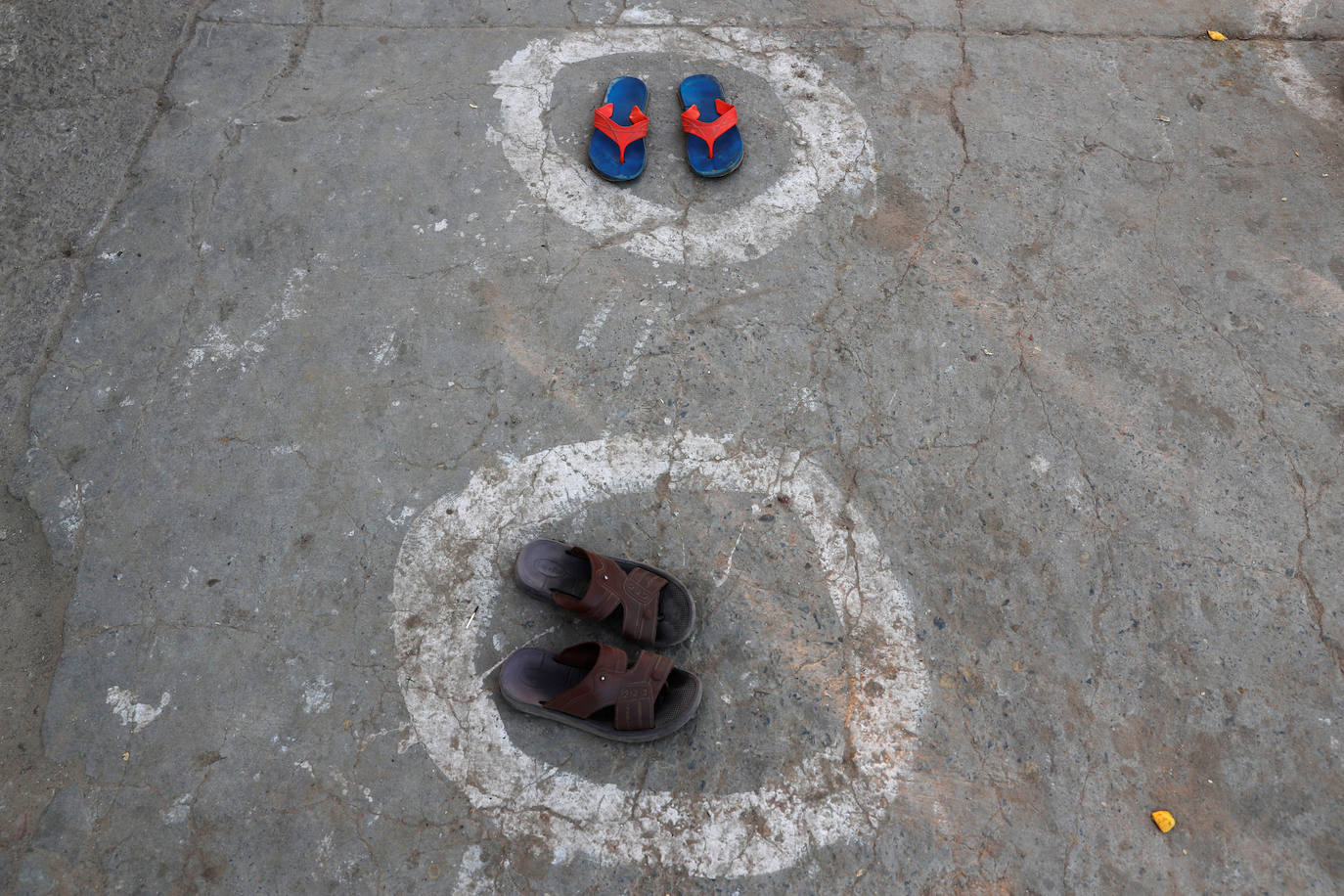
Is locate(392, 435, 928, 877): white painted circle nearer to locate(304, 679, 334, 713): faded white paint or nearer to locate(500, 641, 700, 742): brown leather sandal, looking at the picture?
locate(500, 641, 700, 742): brown leather sandal

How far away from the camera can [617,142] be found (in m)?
3.91

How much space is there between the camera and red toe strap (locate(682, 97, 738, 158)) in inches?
154

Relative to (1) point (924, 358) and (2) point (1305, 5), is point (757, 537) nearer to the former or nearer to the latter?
(1) point (924, 358)

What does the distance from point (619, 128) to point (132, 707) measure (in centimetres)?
337

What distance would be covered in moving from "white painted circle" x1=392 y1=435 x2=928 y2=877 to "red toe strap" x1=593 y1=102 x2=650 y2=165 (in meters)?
1.70

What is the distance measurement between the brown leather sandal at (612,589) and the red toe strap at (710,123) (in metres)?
2.31

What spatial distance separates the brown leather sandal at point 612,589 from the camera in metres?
2.77

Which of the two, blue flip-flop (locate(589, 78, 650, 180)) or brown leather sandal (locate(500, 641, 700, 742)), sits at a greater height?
blue flip-flop (locate(589, 78, 650, 180))

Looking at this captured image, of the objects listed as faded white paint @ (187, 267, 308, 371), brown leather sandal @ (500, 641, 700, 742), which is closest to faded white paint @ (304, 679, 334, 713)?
brown leather sandal @ (500, 641, 700, 742)

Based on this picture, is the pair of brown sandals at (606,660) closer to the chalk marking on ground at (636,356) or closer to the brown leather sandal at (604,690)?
the brown leather sandal at (604,690)

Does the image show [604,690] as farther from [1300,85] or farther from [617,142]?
[1300,85]

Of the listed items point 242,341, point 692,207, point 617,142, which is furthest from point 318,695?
point 617,142

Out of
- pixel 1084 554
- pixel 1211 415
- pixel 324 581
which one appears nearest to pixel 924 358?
pixel 1084 554

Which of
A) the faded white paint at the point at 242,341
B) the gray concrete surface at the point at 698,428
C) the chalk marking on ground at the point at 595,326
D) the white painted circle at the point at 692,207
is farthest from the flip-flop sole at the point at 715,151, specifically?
the faded white paint at the point at 242,341
